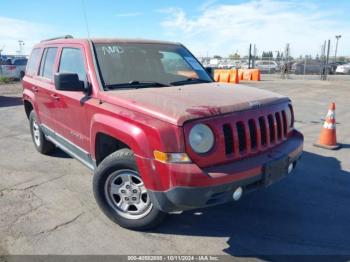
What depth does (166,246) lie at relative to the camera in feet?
10.8

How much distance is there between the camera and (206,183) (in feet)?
9.45

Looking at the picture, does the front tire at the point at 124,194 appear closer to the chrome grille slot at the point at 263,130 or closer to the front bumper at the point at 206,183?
the front bumper at the point at 206,183

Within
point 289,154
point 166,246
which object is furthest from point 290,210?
point 166,246

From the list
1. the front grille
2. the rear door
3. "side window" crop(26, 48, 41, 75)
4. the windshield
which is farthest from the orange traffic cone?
"side window" crop(26, 48, 41, 75)

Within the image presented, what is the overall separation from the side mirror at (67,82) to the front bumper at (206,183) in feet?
5.19

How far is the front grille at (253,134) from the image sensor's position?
123 inches

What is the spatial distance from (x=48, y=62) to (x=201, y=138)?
346 centimetres

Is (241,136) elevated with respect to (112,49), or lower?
lower

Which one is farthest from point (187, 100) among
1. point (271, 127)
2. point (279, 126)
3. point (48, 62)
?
point (48, 62)

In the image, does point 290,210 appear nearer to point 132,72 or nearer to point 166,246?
point 166,246

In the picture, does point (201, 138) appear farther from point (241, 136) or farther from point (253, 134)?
point (253, 134)

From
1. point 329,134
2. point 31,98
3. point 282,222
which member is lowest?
point 282,222

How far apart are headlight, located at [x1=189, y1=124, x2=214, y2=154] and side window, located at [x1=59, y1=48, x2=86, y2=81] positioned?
1.84 meters

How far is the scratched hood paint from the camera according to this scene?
3.00 metres
